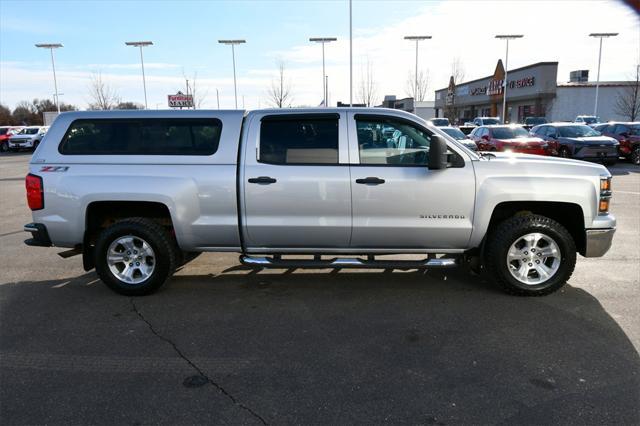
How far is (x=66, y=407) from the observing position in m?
3.13

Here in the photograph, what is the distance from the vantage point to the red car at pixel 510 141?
16719mm

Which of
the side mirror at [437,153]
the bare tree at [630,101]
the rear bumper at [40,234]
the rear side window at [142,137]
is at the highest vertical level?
the bare tree at [630,101]

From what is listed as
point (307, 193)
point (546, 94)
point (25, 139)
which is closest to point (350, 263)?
point (307, 193)

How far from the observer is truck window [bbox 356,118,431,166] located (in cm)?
496

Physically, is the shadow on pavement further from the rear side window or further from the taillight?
the rear side window

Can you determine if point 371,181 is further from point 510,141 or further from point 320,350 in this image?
point 510,141

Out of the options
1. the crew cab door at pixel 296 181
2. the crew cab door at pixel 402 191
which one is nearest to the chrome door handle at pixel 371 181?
the crew cab door at pixel 402 191

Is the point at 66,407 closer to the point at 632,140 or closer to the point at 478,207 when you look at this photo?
the point at 478,207

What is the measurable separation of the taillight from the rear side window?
0.39 meters

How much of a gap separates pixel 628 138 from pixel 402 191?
58.7 ft

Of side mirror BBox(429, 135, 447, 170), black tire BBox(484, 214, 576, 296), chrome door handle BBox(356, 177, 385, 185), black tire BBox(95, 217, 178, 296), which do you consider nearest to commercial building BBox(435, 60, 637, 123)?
black tire BBox(484, 214, 576, 296)

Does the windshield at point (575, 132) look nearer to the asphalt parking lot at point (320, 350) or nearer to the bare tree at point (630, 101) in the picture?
the asphalt parking lot at point (320, 350)

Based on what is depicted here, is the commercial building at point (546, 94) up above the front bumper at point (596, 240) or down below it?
above

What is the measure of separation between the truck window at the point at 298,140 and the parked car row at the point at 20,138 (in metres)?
34.7
